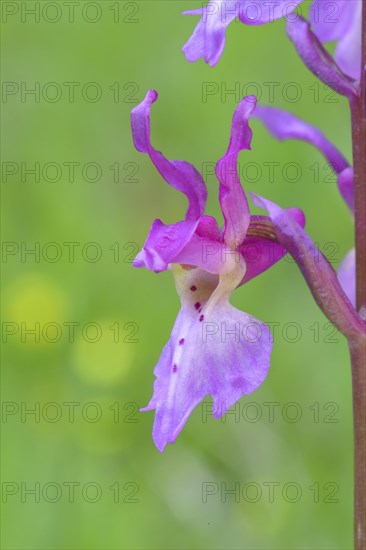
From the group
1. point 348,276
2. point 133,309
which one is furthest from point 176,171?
point 133,309

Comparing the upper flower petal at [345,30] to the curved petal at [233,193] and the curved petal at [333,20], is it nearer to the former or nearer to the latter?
the curved petal at [333,20]

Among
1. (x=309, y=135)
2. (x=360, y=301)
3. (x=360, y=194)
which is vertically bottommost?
(x=360, y=301)

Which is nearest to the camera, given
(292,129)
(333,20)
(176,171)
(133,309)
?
(176,171)

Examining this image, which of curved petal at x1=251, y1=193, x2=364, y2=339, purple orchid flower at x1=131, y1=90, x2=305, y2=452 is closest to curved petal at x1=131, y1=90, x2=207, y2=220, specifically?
purple orchid flower at x1=131, y1=90, x2=305, y2=452

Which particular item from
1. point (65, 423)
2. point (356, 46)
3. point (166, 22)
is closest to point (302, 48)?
point (356, 46)

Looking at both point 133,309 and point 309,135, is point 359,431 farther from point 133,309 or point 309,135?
point 133,309

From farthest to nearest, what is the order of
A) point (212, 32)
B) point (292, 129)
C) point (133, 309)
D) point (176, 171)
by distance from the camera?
point (133, 309)
point (292, 129)
point (176, 171)
point (212, 32)

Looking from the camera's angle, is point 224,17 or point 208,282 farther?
point 208,282
